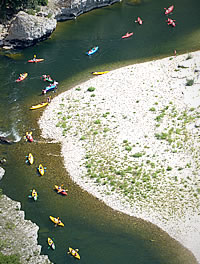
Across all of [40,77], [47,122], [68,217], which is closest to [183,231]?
[68,217]

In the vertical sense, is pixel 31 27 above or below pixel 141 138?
above

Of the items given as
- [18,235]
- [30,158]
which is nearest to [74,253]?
[18,235]

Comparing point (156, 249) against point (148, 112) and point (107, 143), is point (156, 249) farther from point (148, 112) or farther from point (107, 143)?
point (148, 112)

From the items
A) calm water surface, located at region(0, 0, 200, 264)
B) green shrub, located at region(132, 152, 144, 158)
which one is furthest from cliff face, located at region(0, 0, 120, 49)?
green shrub, located at region(132, 152, 144, 158)

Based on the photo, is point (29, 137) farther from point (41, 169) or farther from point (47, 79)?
point (47, 79)

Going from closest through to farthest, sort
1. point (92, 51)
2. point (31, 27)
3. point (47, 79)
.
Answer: point (47, 79)
point (92, 51)
point (31, 27)

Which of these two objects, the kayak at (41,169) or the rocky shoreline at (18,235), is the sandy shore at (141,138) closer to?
the kayak at (41,169)

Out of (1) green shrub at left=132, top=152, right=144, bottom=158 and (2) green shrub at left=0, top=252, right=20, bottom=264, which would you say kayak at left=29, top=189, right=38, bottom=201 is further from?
(1) green shrub at left=132, top=152, right=144, bottom=158
